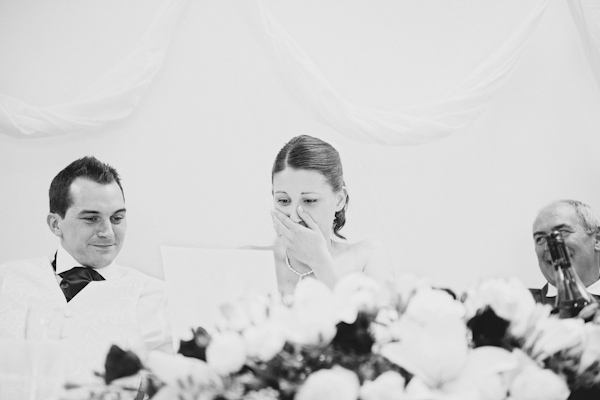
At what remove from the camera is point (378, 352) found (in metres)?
0.51

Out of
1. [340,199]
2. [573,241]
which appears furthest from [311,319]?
[573,241]

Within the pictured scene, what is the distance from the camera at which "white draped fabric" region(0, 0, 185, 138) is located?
2.61 m

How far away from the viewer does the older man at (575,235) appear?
2324 millimetres

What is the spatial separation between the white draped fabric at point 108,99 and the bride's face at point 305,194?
105 cm

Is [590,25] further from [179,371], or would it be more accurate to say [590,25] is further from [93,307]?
[179,371]

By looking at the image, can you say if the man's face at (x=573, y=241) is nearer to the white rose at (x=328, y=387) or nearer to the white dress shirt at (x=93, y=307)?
the white dress shirt at (x=93, y=307)

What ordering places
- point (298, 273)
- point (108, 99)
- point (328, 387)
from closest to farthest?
point (328, 387), point (298, 273), point (108, 99)

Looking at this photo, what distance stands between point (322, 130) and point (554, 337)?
7.77 feet

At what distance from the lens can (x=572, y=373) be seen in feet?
1.73

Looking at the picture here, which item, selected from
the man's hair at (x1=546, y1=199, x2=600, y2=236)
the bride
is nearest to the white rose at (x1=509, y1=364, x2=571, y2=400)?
the bride

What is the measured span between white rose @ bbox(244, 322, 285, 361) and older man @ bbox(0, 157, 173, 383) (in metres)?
1.16

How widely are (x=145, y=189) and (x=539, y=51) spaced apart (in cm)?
188

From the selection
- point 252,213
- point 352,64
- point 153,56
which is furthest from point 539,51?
point 153,56

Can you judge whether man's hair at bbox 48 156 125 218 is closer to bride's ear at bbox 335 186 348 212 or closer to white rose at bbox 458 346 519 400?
bride's ear at bbox 335 186 348 212
